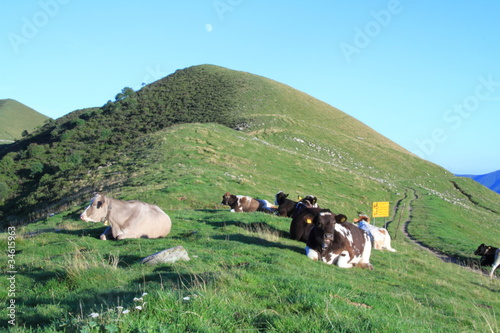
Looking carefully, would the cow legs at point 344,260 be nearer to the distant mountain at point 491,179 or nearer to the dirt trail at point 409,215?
the dirt trail at point 409,215

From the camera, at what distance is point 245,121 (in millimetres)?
77562

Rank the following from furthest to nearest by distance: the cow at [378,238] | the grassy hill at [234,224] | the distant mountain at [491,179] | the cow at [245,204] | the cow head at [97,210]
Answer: the distant mountain at [491,179], the cow at [245,204], the cow at [378,238], the cow head at [97,210], the grassy hill at [234,224]

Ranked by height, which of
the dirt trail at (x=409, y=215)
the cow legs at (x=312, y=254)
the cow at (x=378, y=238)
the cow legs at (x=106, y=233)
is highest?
the cow legs at (x=312, y=254)

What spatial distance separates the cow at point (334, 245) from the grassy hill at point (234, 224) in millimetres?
626

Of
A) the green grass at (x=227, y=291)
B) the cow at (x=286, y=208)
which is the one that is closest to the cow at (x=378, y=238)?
the green grass at (x=227, y=291)

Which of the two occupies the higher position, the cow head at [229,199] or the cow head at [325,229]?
the cow head at [325,229]

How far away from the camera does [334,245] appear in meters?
12.9

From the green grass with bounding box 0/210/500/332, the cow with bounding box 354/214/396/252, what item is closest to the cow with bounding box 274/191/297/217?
the cow with bounding box 354/214/396/252

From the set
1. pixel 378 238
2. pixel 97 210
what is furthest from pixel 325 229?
pixel 97 210

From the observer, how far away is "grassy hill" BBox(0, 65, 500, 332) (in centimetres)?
628

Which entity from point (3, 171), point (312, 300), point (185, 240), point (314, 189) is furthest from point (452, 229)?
point (3, 171)

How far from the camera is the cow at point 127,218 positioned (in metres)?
14.9

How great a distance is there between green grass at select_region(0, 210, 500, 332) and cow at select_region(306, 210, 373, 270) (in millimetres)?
471

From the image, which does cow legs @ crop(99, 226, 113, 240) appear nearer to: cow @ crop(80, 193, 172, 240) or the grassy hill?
cow @ crop(80, 193, 172, 240)
